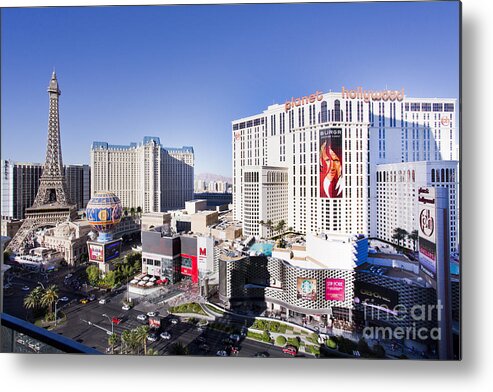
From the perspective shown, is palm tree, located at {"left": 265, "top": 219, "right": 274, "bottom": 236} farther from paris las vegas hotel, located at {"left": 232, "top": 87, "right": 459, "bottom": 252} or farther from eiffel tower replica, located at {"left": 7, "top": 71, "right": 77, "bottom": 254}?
eiffel tower replica, located at {"left": 7, "top": 71, "right": 77, "bottom": 254}

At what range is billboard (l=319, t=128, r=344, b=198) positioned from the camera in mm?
6336

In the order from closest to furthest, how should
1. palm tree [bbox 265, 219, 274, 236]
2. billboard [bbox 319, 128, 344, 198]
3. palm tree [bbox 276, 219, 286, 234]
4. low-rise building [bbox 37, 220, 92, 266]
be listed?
billboard [bbox 319, 128, 344, 198], low-rise building [bbox 37, 220, 92, 266], palm tree [bbox 276, 219, 286, 234], palm tree [bbox 265, 219, 274, 236]

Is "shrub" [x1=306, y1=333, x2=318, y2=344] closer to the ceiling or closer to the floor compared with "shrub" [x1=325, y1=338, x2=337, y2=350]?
closer to the floor

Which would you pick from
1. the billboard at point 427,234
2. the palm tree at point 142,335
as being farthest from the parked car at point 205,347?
the billboard at point 427,234

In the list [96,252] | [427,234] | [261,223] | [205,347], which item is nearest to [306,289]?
[205,347]

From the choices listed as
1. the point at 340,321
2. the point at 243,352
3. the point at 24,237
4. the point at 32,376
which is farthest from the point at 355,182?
the point at 24,237

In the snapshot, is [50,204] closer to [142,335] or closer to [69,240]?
[69,240]

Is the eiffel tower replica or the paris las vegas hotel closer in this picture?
the paris las vegas hotel

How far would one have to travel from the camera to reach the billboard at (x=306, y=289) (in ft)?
16.5

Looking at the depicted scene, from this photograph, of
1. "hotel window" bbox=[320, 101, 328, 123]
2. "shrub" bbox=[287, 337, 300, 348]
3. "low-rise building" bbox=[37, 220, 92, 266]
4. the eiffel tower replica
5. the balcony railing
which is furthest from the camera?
the eiffel tower replica

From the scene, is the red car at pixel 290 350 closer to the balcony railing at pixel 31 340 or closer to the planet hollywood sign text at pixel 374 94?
the balcony railing at pixel 31 340

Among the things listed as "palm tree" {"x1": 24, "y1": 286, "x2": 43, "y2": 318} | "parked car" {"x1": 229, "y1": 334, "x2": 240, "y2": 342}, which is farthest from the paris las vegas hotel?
"palm tree" {"x1": 24, "y1": 286, "x2": 43, "y2": 318}

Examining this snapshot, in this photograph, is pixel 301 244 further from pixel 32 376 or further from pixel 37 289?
pixel 37 289

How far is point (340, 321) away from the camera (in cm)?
465
